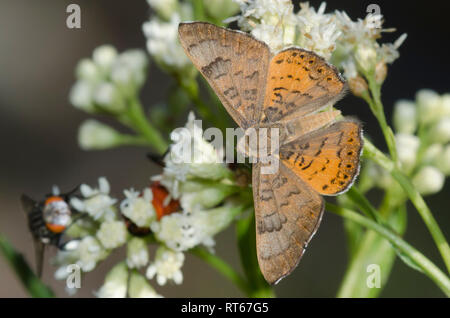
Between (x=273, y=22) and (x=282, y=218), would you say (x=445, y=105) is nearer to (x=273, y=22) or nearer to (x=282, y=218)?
(x=273, y=22)

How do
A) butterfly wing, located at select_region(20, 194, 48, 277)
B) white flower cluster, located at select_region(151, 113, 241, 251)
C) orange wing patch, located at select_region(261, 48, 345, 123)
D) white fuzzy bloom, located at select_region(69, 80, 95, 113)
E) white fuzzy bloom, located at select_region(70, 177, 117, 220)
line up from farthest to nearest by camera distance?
white fuzzy bloom, located at select_region(69, 80, 95, 113)
butterfly wing, located at select_region(20, 194, 48, 277)
white fuzzy bloom, located at select_region(70, 177, 117, 220)
white flower cluster, located at select_region(151, 113, 241, 251)
orange wing patch, located at select_region(261, 48, 345, 123)

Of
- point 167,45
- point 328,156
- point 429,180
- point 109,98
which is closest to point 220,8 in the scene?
point 167,45

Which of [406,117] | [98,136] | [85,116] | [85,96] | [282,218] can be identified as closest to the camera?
[282,218]

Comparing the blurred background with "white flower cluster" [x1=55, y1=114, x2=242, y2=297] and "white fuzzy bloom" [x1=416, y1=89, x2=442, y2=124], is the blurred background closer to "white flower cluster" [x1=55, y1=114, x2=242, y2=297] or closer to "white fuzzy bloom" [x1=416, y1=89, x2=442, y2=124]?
"white fuzzy bloom" [x1=416, y1=89, x2=442, y2=124]

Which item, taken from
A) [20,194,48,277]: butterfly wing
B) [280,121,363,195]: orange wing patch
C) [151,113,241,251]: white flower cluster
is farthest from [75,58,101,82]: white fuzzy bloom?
[280,121,363,195]: orange wing patch
